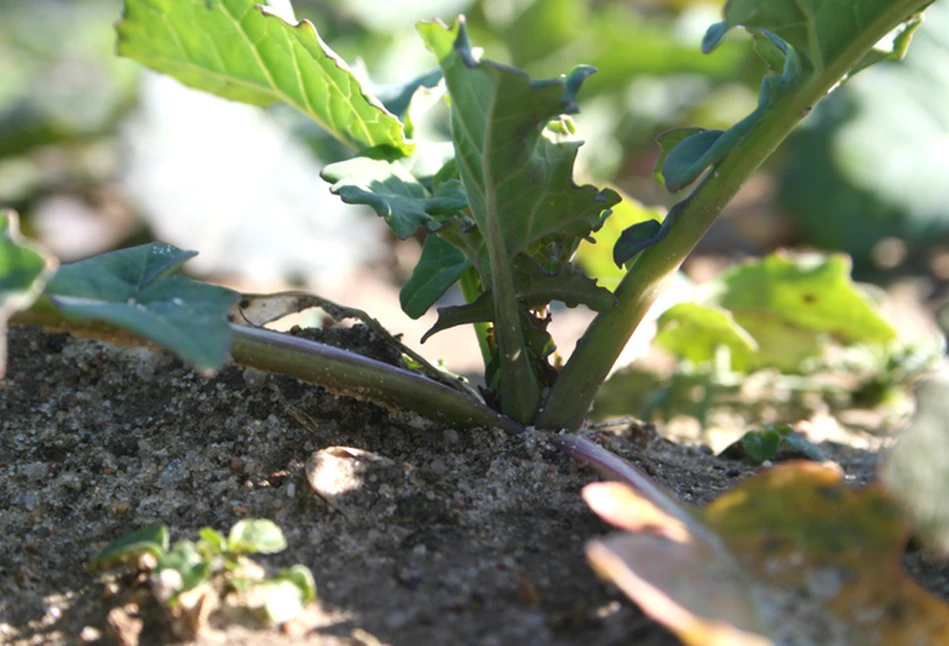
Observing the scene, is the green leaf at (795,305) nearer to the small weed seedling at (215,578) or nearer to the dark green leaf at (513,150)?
the dark green leaf at (513,150)

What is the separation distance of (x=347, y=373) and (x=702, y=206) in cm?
58

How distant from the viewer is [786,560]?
999 millimetres

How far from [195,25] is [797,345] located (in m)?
1.71

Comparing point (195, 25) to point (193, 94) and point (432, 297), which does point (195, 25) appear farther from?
point (193, 94)

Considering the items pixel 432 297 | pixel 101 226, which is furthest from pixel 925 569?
pixel 101 226

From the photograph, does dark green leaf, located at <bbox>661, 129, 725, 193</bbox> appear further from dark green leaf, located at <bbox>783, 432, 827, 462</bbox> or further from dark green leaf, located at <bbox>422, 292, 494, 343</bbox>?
dark green leaf, located at <bbox>783, 432, 827, 462</bbox>

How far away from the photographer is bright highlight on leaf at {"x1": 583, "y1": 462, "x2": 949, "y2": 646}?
93 cm

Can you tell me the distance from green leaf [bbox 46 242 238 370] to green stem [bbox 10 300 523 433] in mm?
103

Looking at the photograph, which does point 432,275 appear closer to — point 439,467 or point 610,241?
point 439,467

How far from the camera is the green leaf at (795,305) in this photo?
2432mm

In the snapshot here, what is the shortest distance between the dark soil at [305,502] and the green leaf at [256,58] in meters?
0.45

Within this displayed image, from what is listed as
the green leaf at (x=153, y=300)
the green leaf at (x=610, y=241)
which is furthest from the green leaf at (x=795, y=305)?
the green leaf at (x=153, y=300)

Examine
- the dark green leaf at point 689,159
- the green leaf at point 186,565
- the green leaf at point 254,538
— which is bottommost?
the green leaf at point 186,565

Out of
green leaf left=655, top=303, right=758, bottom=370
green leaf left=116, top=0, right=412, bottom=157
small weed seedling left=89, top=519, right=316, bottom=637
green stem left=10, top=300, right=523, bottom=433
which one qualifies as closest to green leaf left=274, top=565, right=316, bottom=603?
small weed seedling left=89, top=519, right=316, bottom=637
